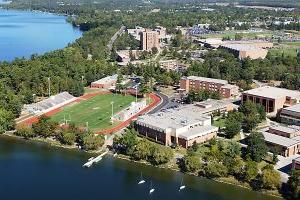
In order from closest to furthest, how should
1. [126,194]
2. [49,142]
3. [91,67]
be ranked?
[126,194] → [49,142] → [91,67]

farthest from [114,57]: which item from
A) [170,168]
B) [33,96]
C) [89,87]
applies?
[170,168]

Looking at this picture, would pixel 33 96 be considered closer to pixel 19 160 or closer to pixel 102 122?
pixel 102 122

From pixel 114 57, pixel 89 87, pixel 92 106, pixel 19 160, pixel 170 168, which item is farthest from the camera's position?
pixel 114 57

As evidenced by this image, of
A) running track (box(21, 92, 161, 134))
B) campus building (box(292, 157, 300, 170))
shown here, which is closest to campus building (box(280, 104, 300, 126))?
campus building (box(292, 157, 300, 170))

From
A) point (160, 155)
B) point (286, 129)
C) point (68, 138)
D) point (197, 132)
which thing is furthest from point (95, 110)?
point (286, 129)

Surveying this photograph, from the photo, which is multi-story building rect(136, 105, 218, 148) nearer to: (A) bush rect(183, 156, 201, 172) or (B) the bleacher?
(A) bush rect(183, 156, 201, 172)

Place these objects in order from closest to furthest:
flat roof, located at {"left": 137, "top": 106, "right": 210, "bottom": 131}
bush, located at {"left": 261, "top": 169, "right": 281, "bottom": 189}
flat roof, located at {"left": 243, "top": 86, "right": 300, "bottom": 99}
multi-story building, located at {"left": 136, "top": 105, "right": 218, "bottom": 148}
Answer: bush, located at {"left": 261, "top": 169, "right": 281, "bottom": 189}
multi-story building, located at {"left": 136, "top": 105, "right": 218, "bottom": 148}
flat roof, located at {"left": 137, "top": 106, "right": 210, "bottom": 131}
flat roof, located at {"left": 243, "top": 86, "right": 300, "bottom": 99}

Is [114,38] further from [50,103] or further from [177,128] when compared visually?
[177,128]
